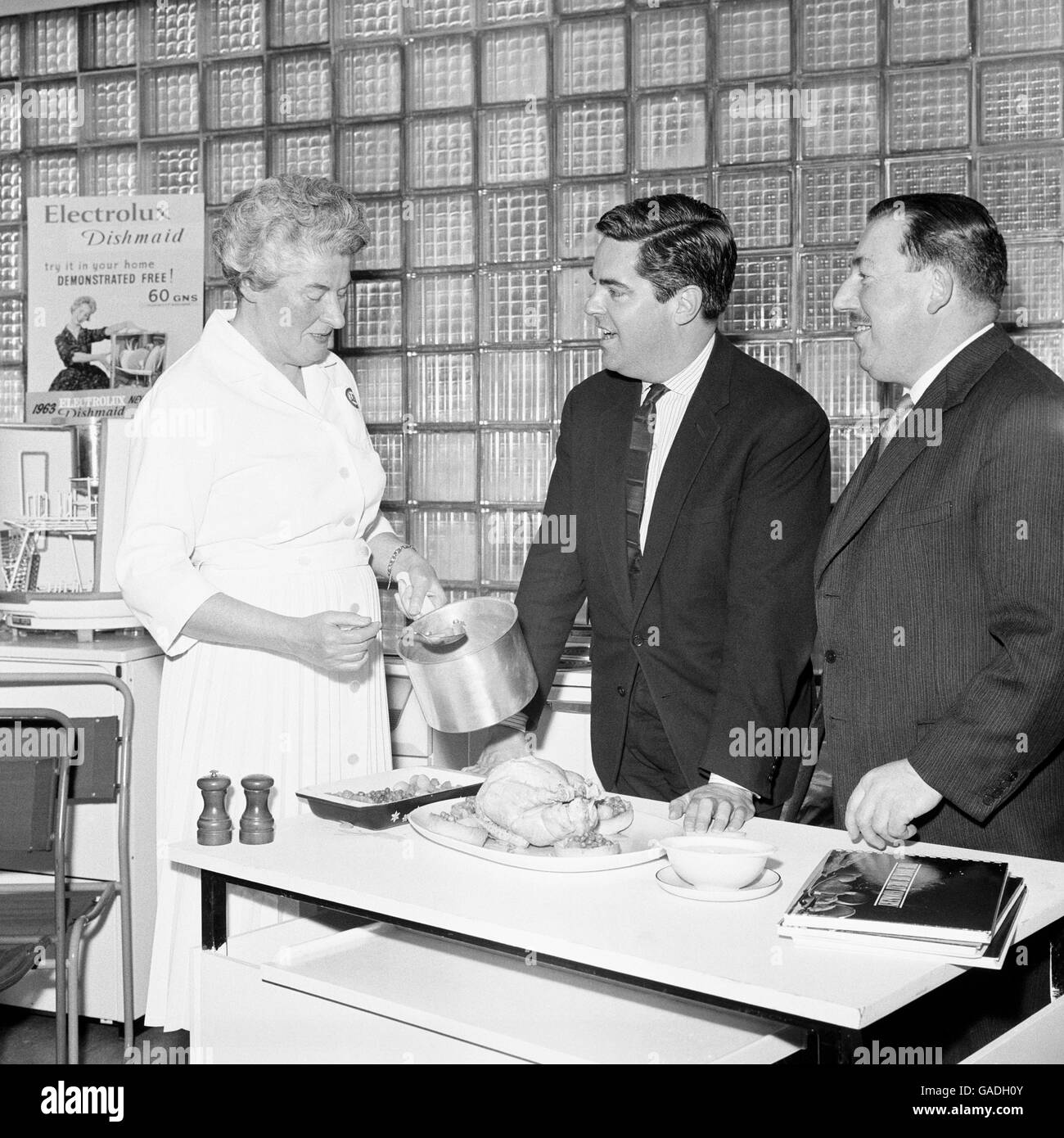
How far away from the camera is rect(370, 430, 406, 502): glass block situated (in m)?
3.51

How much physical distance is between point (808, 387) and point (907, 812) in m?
1.57

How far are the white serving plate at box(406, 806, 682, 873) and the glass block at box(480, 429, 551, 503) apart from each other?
1571 millimetres

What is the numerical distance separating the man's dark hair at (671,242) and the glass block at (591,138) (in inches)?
38.5

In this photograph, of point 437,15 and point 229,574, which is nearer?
point 229,574

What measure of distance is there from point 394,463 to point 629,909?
211 cm

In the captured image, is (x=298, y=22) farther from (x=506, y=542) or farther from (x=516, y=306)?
(x=506, y=542)

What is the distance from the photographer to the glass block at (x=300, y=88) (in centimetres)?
350

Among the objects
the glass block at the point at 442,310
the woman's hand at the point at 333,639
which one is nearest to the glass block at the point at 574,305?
the glass block at the point at 442,310

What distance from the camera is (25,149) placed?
377 cm

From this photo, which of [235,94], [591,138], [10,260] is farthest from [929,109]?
[10,260]

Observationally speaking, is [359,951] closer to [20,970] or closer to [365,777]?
[365,777]

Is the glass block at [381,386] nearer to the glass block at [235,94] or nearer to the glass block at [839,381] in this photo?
the glass block at [235,94]

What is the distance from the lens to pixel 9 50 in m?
3.76
